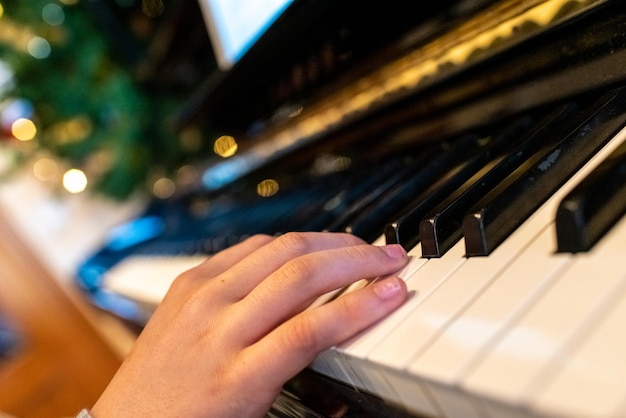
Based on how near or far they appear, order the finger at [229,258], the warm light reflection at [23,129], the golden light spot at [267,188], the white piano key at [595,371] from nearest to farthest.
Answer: the white piano key at [595,371] → the finger at [229,258] → the golden light spot at [267,188] → the warm light reflection at [23,129]

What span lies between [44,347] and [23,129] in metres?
1.10

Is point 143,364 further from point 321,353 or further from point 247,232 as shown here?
point 247,232

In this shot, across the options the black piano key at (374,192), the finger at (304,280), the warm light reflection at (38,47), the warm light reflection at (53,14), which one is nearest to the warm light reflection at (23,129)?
the warm light reflection at (38,47)

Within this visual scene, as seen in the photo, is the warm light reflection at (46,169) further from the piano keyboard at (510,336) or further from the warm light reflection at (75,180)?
the piano keyboard at (510,336)

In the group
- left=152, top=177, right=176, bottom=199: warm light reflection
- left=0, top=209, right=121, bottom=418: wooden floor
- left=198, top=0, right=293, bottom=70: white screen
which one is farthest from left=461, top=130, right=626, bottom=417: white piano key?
left=0, top=209, right=121, bottom=418: wooden floor

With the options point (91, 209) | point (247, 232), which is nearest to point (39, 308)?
point (91, 209)

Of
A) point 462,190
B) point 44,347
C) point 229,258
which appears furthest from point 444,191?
point 44,347

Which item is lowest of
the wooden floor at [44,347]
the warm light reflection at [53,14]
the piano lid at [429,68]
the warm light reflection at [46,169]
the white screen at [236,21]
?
the wooden floor at [44,347]

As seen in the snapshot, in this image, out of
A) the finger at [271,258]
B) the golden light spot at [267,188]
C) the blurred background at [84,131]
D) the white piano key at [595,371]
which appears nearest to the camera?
the white piano key at [595,371]

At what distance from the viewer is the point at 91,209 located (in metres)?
2.96

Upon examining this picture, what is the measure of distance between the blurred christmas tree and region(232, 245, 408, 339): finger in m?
1.77

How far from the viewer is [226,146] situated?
177 centimetres

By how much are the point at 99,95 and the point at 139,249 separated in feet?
2.67

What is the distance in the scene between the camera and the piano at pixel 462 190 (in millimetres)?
388
